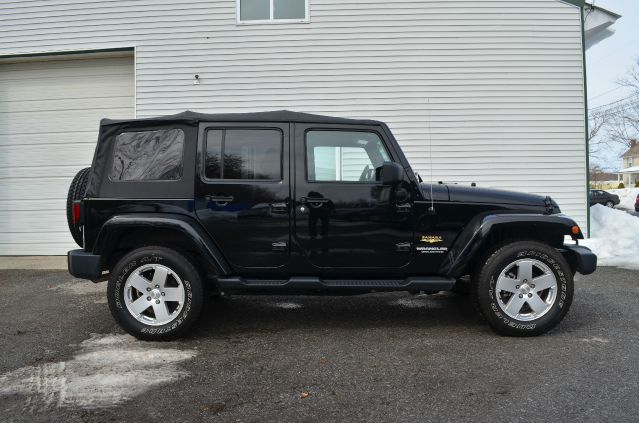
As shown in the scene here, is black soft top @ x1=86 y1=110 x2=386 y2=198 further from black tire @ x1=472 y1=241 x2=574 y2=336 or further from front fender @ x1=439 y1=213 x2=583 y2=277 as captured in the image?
black tire @ x1=472 y1=241 x2=574 y2=336

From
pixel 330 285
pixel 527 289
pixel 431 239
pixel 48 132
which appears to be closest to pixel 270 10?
pixel 48 132

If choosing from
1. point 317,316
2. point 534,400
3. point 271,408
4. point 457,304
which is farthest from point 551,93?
point 271,408

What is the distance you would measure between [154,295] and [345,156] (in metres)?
2.10

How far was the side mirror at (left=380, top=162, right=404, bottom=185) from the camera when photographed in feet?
13.9

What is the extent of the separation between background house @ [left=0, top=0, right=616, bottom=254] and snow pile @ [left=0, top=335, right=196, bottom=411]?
21.1 ft

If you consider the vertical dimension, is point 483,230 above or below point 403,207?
below

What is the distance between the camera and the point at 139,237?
14.8 feet

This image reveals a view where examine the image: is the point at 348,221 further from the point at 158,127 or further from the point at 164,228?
the point at 158,127

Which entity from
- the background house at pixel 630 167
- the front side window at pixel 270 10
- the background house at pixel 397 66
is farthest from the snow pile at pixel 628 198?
the front side window at pixel 270 10

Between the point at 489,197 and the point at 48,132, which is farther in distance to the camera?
the point at 48,132

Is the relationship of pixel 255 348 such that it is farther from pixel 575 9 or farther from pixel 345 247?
pixel 575 9

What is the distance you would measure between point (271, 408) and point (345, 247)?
1.68 m

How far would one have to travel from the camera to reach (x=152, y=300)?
437 centimetres

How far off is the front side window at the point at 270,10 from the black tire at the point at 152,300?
22.2ft
